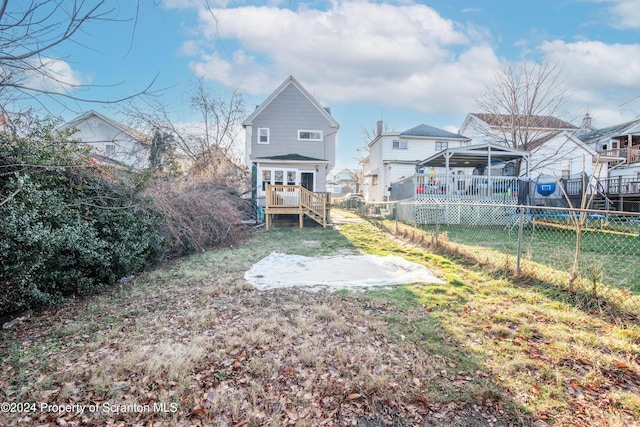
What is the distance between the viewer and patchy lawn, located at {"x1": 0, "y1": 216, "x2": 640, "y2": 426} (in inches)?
84.0

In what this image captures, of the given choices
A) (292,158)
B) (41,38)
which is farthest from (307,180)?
(41,38)

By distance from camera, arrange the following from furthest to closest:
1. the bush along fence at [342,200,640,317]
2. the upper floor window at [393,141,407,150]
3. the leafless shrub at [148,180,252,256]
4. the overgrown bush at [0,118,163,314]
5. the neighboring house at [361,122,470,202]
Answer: the upper floor window at [393,141,407,150] → the neighboring house at [361,122,470,202] → the leafless shrub at [148,180,252,256] → the bush along fence at [342,200,640,317] → the overgrown bush at [0,118,163,314]

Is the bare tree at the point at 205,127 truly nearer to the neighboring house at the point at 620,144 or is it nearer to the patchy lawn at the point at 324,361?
the patchy lawn at the point at 324,361

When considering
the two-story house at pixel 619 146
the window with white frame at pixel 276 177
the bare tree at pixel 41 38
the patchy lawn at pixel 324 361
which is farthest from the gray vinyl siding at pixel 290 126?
the two-story house at pixel 619 146

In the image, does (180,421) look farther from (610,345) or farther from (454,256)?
(454,256)

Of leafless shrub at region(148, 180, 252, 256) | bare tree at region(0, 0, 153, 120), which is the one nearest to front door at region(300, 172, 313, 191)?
leafless shrub at region(148, 180, 252, 256)

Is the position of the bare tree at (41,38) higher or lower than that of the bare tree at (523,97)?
lower

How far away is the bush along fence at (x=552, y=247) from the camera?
404 centimetres

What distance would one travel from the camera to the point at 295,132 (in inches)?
695

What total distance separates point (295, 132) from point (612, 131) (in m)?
27.5

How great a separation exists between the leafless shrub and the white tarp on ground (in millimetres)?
2409

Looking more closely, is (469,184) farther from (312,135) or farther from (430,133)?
(430,133)

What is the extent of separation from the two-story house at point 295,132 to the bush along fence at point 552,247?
6064 mm

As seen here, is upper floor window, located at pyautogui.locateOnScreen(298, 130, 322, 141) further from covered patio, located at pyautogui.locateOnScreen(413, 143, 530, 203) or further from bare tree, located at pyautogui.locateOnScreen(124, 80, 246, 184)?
covered patio, located at pyautogui.locateOnScreen(413, 143, 530, 203)
